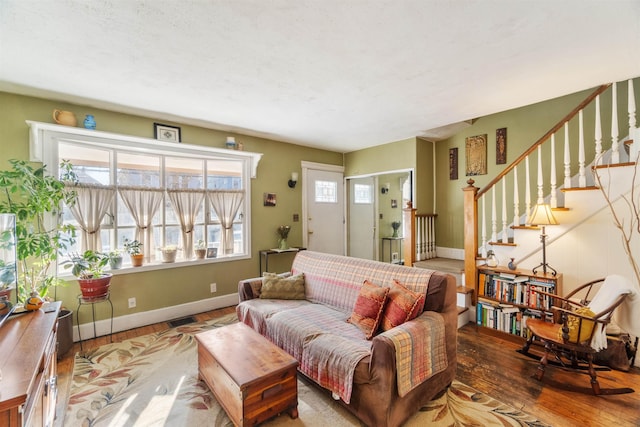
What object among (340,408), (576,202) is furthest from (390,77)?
(340,408)

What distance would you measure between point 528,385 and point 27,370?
3.21 meters

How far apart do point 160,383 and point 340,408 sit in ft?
4.83

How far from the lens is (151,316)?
342 cm

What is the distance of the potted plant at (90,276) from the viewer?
2697 mm

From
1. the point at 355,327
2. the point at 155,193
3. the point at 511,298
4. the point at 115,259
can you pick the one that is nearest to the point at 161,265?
the point at 115,259

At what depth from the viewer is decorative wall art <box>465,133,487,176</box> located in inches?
171

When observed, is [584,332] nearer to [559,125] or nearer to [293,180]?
[559,125]

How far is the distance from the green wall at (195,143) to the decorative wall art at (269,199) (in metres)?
0.07

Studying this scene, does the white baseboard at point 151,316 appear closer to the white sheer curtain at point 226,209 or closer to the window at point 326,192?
the white sheer curtain at point 226,209

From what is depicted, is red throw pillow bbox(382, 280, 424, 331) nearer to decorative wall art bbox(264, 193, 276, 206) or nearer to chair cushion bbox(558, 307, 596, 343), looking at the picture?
chair cushion bbox(558, 307, 596, 343)

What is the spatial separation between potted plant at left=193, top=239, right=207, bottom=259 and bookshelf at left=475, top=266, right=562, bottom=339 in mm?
3567

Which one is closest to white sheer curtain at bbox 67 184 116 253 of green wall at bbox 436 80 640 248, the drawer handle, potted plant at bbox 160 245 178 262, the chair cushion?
potted plant at bbox 160 245 178 262

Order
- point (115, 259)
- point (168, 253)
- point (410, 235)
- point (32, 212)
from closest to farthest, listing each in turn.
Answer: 1. point (32, 212)
2. point (115, 259)
3. point (168, 253)
4. point (410, 235)

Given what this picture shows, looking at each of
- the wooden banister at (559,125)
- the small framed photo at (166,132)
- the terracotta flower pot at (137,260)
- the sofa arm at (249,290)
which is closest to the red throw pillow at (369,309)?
the sofa arm at (249,290)
